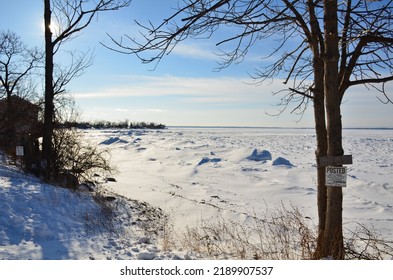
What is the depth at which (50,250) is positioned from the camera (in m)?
4.94

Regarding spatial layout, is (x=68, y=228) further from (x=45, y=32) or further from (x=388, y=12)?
(x=45, y=32)

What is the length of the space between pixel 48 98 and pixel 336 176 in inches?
375

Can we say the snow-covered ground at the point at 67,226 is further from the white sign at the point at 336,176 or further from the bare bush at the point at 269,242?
the white sign at the point at 336,176

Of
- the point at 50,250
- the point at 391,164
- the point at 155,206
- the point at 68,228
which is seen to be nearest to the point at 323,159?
the point at 50,250

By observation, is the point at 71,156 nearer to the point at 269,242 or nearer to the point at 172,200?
the point at 172,200

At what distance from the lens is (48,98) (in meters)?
10.8

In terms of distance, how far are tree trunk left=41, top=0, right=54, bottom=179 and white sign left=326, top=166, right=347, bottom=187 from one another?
937 centimetres

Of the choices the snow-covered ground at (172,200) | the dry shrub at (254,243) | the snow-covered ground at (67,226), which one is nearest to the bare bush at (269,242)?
the dry shrub at (254,243)

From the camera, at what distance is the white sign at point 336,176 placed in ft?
13.0

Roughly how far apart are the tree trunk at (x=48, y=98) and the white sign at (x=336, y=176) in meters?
9.37

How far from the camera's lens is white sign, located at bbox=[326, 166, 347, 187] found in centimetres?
395

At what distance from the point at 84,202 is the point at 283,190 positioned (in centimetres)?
783

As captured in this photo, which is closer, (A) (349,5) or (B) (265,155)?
(A) (349,5)

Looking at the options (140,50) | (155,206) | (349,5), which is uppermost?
Answer: (349,5)
